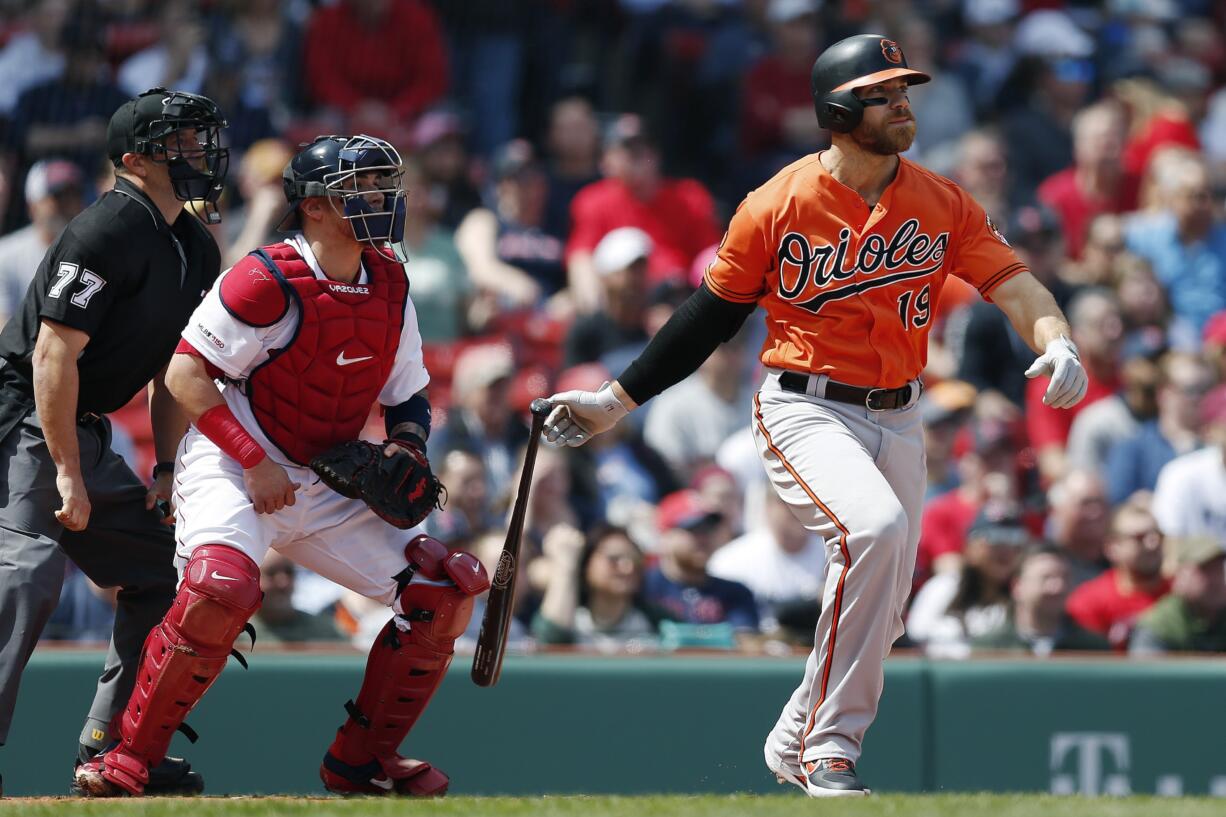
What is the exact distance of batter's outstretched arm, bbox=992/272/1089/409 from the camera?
4688 mm

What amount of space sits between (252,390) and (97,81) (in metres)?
5.78

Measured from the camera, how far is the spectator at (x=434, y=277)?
931cm

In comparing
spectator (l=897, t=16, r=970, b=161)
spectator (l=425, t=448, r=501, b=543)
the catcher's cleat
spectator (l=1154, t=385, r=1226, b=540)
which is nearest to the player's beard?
the catcher's cleat

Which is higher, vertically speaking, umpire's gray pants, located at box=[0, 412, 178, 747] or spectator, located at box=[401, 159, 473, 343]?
spectator, located at box=[401, 159, 473, 343]

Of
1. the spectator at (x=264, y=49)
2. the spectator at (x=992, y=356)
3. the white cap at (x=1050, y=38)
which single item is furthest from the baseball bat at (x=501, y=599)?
the white cap at (x=1050, y=38)

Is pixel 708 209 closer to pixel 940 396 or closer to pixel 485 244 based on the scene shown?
pixel 485 244

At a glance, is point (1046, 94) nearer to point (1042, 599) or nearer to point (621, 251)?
point (621, 251)

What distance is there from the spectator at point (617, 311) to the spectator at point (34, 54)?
345 cm

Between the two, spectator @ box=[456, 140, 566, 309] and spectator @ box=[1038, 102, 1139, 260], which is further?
spectator @ box=[1038, 102, 1139, 260]

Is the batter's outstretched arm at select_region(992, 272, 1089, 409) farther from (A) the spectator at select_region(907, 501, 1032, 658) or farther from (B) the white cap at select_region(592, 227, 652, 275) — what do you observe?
(B) the white cap at select_region(592, 227, 652, 275)

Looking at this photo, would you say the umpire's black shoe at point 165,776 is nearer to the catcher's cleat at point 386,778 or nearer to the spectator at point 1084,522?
the catcher's cleat at point 386,778

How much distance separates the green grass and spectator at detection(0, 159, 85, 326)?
402cm

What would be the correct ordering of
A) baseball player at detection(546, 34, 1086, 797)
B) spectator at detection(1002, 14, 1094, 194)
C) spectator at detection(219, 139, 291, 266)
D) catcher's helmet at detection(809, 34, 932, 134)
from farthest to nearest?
1. spectator at detection(1002, 14, 1094, 194)
2. spectator at detection(219, 139, 291, 266)
3. catcher's helmet at detection(809, 34, 932, 134)
4. baseball player at detection(546, 34, 1086, 797)

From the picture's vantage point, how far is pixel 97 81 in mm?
10164
